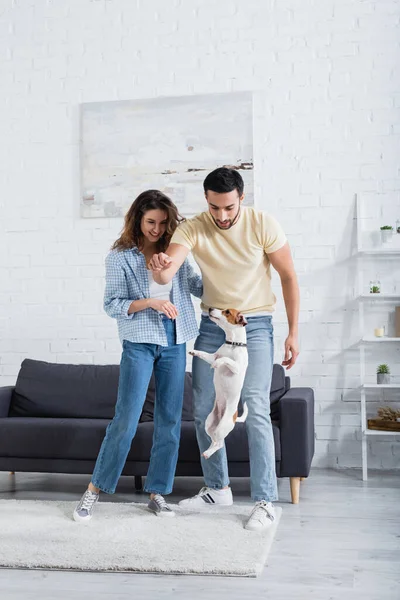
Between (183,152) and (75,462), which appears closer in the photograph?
(75,462)

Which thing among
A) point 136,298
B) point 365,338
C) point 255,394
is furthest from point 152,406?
point 365,338

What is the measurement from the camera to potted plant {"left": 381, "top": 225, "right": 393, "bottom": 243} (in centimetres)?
429

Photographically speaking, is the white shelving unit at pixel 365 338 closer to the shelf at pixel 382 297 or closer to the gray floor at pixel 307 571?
the shelf at pixel 382 297

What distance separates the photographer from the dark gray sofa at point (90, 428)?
362 centimetres

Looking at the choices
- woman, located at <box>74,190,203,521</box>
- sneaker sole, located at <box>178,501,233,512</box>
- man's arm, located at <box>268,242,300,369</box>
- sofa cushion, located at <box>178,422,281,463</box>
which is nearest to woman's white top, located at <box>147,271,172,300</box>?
woman, located at <box>74,190,203,521</box>

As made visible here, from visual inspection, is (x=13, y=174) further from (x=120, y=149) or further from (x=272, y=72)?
(x=272, y=72)

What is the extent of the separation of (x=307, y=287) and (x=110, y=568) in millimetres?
2354

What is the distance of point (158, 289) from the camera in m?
3.24

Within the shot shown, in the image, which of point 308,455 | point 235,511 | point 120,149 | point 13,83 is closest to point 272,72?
point 120,149

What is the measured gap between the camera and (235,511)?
326 centimetres

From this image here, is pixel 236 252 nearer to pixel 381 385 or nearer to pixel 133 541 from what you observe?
pixel 133 541

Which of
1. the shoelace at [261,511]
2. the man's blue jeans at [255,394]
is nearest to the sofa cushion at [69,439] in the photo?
the man's blue jeans at [255,394]

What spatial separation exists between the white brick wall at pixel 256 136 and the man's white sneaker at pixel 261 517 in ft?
4.86

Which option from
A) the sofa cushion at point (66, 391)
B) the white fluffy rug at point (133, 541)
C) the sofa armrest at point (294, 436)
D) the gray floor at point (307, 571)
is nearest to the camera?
the gray floor at point (307, 571)
